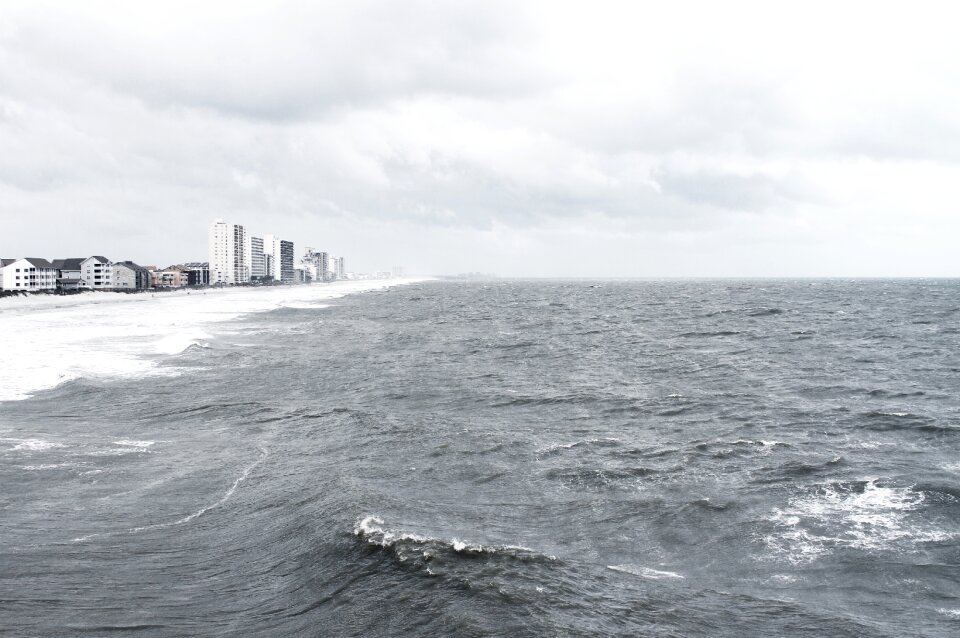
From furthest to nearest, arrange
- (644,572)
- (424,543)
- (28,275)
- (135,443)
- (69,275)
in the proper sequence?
(69,275)
(28,275)
(135,443)
(424,543)
(644,572)

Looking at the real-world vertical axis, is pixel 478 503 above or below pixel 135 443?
below

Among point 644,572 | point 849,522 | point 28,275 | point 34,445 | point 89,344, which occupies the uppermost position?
point 28,275

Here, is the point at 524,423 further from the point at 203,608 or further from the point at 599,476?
the point at 203,608

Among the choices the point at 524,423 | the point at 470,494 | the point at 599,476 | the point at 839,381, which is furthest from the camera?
the point at 839,381

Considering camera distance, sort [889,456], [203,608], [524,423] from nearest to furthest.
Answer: [203,608] → [889,456] → [524,423]

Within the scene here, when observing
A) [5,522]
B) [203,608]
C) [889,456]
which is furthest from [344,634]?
[889,456]

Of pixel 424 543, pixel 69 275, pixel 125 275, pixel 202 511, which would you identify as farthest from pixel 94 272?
pixel 424 543

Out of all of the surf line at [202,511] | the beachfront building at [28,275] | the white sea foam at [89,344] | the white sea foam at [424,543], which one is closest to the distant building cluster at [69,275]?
the beachfront building at [28,275]

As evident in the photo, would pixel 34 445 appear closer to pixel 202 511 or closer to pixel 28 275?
pixel 202 511
